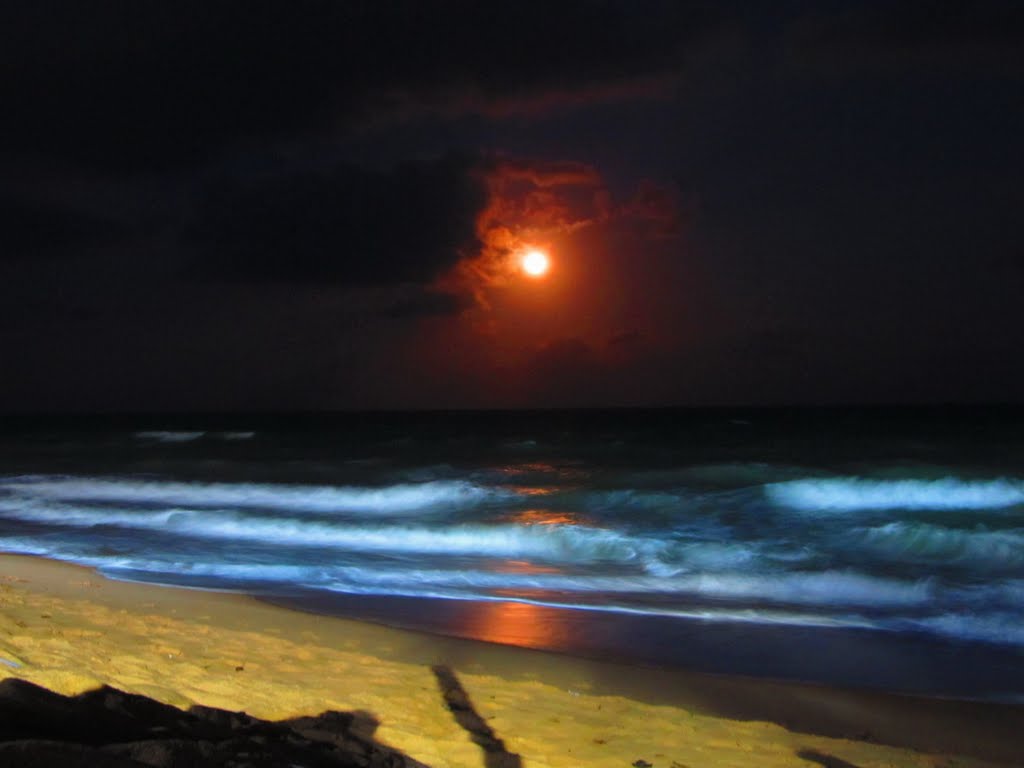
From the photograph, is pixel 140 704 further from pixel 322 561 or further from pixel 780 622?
pixel 322 561

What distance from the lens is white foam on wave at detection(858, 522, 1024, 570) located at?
42.5 ft

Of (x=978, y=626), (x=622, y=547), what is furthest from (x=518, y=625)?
(x=622, y=547)

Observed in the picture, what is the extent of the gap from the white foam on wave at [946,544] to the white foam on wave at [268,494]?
28.4ft

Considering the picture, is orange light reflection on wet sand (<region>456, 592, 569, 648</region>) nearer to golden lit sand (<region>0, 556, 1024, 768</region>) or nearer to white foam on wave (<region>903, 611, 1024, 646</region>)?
golden lit sand (<region>0, 556, 1024, 768</region>)

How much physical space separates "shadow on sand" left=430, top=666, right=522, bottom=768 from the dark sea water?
1.44 meters

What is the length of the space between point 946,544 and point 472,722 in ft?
35.1

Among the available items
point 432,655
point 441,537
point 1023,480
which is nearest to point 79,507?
point 441,537

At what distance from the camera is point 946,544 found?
1383 cm

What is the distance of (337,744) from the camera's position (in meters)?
4.15

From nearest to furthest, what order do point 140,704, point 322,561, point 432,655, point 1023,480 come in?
point 140,704, point 432,655, point 322,561, point 1023,480

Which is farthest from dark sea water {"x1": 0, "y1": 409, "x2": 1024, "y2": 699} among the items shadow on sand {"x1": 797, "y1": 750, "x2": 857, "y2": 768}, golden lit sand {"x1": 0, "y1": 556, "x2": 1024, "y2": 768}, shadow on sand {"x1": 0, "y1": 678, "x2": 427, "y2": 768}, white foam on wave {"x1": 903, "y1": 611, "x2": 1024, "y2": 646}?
shadow on sand {"x1": 0, "y1": 678, "x2": 427, "y2": 768}

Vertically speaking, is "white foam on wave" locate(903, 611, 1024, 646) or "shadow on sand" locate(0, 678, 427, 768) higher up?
"white foam on wave" locate(903, 611, 1024, 646)

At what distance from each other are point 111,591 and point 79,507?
10147 millimetres

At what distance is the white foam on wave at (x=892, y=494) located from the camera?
64.4 feet
